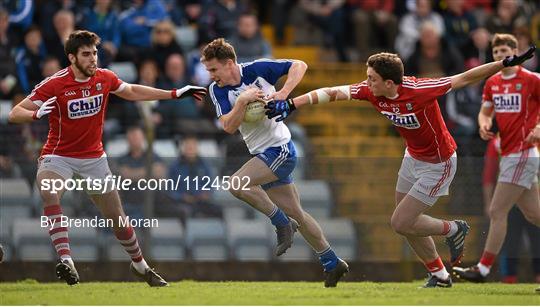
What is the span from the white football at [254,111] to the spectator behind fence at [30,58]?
5.87 m

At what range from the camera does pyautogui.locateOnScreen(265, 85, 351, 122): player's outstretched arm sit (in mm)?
13898

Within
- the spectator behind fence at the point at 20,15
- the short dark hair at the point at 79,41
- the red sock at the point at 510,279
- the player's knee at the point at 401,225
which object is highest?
the spectator behind fence at the point at 20,15

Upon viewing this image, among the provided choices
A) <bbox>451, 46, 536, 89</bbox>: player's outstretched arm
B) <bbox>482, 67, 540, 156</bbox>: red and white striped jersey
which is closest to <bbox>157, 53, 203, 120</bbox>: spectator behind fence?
<bbox>482, 67, 540, 156</bbox>: red and white striped jersey

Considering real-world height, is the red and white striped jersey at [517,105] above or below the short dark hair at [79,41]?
below

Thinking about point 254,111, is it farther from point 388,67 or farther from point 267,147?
point 388,67

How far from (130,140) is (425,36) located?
17.4 feet

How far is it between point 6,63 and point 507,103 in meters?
7.30

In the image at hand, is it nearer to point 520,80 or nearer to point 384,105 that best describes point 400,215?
point 384,105

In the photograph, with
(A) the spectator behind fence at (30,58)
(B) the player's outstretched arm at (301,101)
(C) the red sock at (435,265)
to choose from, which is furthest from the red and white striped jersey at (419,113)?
(A) the spectator behind fence at (30,58)

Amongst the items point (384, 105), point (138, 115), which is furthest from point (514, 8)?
point (384, 105)

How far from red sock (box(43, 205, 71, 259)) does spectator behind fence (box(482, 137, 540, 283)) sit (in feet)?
18.7

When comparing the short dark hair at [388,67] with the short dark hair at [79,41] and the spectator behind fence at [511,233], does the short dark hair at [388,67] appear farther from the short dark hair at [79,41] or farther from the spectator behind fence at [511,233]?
the spectator behind fence at [511,233]

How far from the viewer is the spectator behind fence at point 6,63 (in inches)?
760

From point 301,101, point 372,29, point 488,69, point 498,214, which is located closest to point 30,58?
point 372,29
